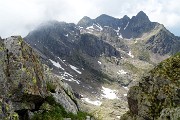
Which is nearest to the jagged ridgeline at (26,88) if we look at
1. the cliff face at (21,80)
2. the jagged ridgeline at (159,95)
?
the cliff face at (21,80)

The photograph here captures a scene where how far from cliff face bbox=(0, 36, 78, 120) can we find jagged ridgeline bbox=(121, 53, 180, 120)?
20.0 ft

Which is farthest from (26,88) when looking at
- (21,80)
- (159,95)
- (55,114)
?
(159,95)

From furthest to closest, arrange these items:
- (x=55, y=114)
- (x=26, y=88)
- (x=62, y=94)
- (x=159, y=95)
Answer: (x=62, y=94)
(x=159, y=95)
(x=55, y=114)
(x=26, y=88)

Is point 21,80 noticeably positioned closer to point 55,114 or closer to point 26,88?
point 26,88

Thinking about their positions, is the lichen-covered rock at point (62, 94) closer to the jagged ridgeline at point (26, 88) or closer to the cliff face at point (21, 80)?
the jagged ridgeline at point (26, 88)

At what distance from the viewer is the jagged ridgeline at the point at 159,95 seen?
85.4 ft

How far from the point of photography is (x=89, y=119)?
30094mm

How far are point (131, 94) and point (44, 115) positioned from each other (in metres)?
9.02

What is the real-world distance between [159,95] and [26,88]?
10053 mm

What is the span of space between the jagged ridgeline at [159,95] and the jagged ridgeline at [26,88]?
481 cm

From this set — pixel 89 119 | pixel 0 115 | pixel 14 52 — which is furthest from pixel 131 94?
pixel 0 115

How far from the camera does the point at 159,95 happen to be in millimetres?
27812

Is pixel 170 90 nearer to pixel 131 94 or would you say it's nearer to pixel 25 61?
pixel 131 94

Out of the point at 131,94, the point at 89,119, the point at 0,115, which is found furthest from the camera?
the point at 131,94
